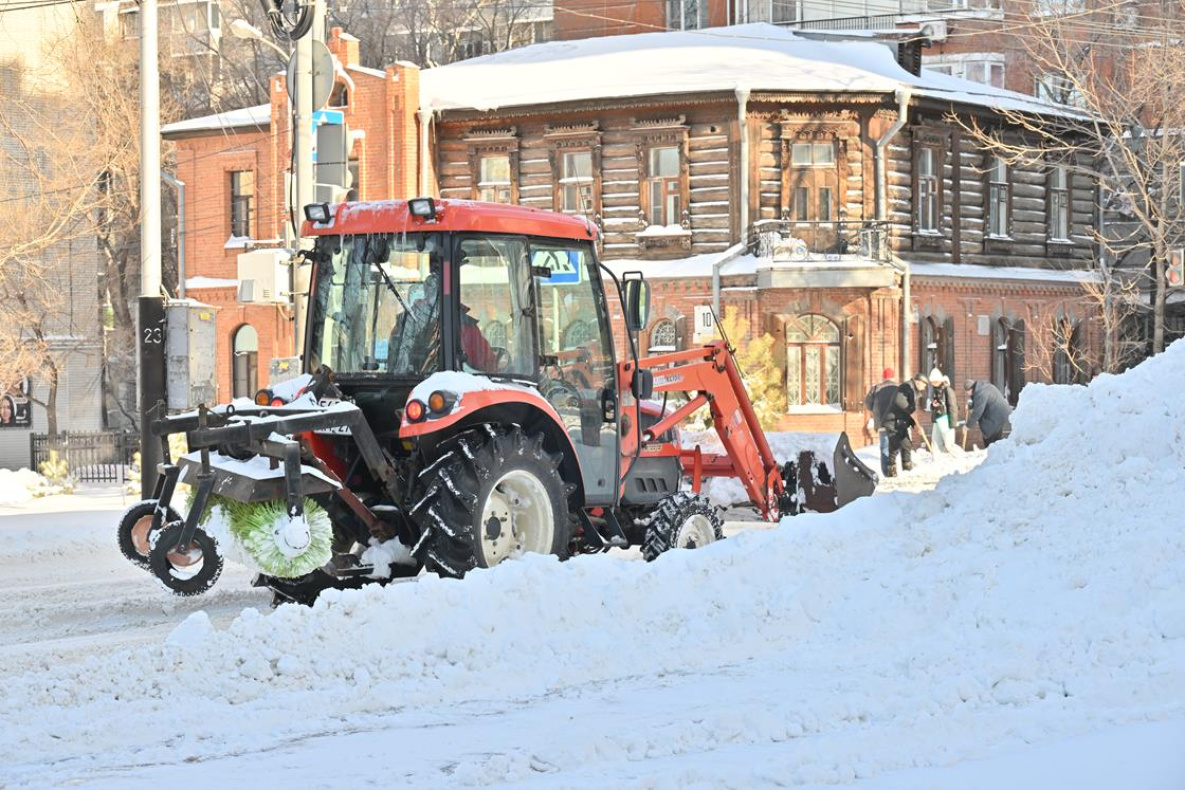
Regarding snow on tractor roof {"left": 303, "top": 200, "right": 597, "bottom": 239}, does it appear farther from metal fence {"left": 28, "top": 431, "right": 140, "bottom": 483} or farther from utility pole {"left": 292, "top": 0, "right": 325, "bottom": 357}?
metal fence {"left": 28, "top": 431, "right": 140, "bottom": 483}

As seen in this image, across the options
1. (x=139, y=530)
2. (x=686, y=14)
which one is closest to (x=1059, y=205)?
(x=686, y=14)

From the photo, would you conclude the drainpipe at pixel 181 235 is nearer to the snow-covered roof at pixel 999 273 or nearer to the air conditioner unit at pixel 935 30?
the snow-covered roof at pixel 999 273

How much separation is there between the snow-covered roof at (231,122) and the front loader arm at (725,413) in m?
25.9

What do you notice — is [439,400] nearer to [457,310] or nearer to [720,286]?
[457,310]

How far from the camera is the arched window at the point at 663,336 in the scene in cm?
3391

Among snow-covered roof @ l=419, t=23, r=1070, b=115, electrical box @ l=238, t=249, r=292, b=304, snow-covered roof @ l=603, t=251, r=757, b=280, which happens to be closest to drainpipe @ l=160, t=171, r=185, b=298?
snow-covered roof @ l=419, t=23, r=1070, b=115

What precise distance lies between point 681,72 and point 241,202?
1145cm

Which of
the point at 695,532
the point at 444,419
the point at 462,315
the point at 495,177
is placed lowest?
the point at 695,532

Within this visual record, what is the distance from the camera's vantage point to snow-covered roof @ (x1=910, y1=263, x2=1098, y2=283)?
115ft

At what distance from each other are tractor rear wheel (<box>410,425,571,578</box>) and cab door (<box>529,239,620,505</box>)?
704mm

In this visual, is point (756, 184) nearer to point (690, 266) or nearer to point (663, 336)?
point (690, 266)

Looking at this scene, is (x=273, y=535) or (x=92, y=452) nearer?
(x=273, y=535)

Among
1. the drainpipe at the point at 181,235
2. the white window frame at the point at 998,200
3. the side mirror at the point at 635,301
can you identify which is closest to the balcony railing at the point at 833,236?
the white window frame at the point at 998,200

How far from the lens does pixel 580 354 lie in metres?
11.3
